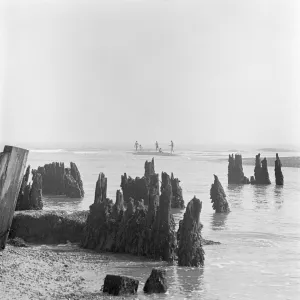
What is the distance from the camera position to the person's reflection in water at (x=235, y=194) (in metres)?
35.2

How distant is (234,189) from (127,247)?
89.7 feet

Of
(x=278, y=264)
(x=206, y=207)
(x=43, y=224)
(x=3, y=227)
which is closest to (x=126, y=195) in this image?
(x=206, y=207)

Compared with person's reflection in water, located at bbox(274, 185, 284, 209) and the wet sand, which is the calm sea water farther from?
person's reflection in water, located at bbox(274, 185, 284, 209)

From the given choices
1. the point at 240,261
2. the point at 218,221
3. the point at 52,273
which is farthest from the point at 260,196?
the point at 52,273

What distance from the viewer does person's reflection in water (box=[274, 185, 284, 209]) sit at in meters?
34.6

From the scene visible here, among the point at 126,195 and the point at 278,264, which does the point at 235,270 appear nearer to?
the point at 278,264

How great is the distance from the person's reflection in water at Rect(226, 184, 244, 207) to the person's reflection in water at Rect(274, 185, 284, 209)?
2.09 m

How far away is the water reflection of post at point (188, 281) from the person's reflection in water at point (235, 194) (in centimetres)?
1802

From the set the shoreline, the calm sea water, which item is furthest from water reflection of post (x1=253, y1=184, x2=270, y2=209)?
the shoreline

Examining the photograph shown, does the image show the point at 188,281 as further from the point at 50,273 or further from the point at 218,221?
the point at 218,221

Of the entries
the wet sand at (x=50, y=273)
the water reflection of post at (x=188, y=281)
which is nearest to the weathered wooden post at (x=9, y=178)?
the wet sand at (x=50, y=273)

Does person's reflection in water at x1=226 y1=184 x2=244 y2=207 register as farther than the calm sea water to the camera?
Yes

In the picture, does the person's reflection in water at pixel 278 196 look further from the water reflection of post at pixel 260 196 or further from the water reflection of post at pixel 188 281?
the water reflection of post at pixel 188 281

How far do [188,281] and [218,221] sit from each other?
11.5 metres
